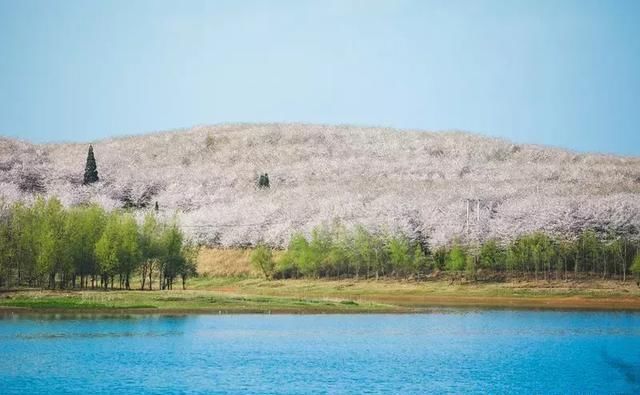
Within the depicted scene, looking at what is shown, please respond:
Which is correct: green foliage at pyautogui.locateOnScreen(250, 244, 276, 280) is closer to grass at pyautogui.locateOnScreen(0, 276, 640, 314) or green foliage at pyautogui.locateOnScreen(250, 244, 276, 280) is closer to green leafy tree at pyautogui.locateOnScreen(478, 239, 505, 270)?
grass at pyautogui.locateOnScreen(0, 276, 640, 314)

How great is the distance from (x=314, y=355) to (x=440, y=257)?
61.9 metres

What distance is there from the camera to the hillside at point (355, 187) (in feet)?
382

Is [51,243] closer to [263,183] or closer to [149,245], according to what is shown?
[149,245]

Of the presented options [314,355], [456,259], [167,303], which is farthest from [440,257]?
[314,355]

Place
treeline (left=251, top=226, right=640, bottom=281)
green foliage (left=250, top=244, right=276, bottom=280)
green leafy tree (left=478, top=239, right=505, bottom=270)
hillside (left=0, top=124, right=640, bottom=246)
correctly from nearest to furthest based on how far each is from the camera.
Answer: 1. treeline (left=251, top=226, right=640, bottom=281)
2. green leafy tree (left=478, top=239, right=505, bottom=270)
3. green foliage (left=250, top=244, right=276, bottom=280)
4. hillside (left=0, top=124, right=640, bottom=246)

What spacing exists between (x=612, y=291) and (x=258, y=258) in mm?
40655

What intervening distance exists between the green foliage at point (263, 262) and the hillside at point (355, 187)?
11221 mm

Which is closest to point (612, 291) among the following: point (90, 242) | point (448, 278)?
point (448, 278)

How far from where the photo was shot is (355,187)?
152m

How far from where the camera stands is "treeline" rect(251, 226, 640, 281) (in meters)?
101

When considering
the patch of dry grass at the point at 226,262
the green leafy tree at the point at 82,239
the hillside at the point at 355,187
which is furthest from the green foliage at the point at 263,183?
the green leafy tree at the point at 82,239

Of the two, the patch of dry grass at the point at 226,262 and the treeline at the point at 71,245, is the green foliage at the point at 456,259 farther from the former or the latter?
the treeline at the point at 71,245

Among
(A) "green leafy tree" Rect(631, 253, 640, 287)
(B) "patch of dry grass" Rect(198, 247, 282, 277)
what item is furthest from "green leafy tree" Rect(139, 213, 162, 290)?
(A) "green leafy tree" Rect(631, 253, 640, 287)

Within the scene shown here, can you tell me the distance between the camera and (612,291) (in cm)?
9131
